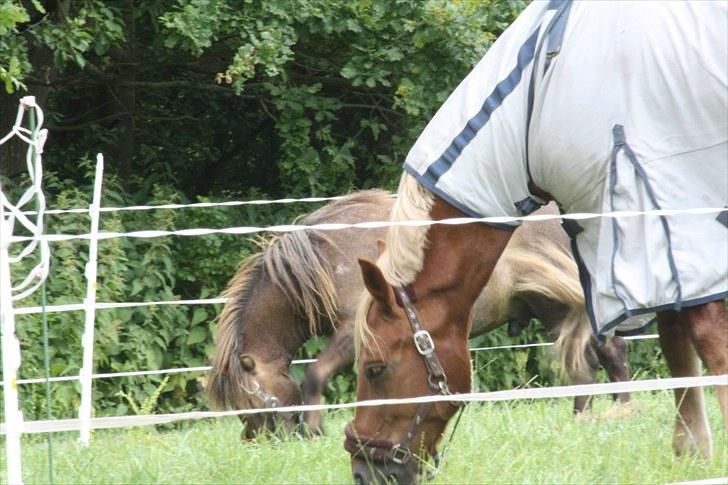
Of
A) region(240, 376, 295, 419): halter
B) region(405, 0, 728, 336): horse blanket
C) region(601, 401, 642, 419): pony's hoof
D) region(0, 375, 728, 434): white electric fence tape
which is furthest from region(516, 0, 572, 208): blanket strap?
region(240, 376, 295, 419): halter

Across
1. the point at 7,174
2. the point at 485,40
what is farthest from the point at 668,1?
the point at 7,174

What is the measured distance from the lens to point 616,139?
364 cm

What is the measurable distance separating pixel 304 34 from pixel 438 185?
16.0ft

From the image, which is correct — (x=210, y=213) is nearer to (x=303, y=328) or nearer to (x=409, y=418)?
(x=303, y=328)

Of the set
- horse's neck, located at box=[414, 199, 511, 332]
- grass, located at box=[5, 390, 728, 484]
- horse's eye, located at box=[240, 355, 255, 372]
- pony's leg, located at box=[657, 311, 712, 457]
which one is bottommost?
horse's eye, located at box=[240, 355, 255, 372]

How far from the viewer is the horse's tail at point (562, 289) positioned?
20.4ft

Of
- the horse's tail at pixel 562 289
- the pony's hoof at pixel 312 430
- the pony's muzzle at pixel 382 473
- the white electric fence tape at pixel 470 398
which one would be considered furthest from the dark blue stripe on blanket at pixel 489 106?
the horse's tail at pixel 562 289

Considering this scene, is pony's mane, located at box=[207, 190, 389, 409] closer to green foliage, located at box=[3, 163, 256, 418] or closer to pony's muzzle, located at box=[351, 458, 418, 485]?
green foliage, located at box=[3, 163, 256, 418]

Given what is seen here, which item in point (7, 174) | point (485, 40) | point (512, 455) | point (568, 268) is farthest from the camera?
point (7, 174)

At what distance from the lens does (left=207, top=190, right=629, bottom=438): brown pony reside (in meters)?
6.30

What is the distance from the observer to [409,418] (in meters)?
4.07

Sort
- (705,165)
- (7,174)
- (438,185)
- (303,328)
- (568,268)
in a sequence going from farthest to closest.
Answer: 1. (7,174)
2. (303,328)
3. (568,268)
4. (438,185)
5. (705,165)

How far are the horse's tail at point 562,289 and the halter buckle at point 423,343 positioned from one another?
2291mm

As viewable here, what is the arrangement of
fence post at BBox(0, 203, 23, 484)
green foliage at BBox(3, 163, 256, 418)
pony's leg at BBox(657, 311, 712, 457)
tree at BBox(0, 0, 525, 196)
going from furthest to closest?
tree at BBox(0, 0, 525, 196) → green foliage at BBox(3, 163, 256, 418) → pony's leg at BBox(657, 311, 712, 457) → fence post at BBox(0, 203, 23, 484)
